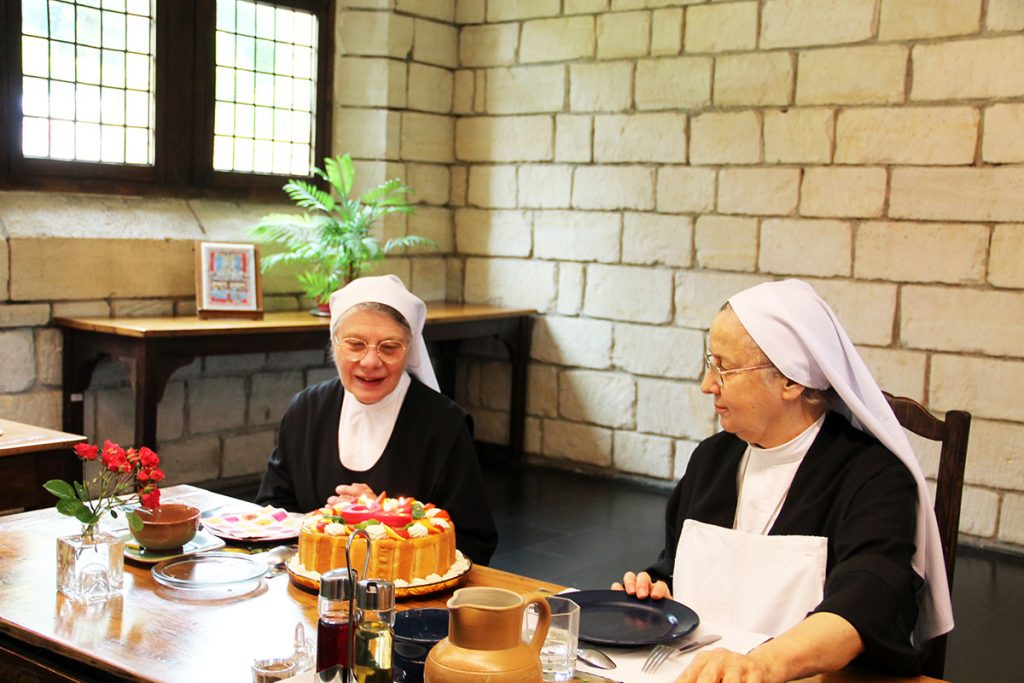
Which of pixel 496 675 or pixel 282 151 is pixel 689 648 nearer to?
pixel 496 675

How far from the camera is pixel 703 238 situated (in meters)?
5.92

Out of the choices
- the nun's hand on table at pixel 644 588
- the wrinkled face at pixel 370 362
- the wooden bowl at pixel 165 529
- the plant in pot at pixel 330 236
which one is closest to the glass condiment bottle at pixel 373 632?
the nun's hand on table at pixel 644 588

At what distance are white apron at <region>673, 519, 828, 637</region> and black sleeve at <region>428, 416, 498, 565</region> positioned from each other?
60 centimetres

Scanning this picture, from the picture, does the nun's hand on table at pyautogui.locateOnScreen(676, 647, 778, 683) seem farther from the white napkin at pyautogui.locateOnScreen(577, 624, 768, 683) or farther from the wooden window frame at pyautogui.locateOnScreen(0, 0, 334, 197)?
the wooden window frame at pyautogui.locateOnScreen(0, 0, 334, 197)

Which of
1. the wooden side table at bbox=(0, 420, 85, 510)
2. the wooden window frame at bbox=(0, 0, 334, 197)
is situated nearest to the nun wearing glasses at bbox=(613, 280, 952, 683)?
the wooden side table at bbox=(0, 420, 85, 510)

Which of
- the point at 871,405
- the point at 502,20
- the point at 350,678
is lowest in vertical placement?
the point at 350,678

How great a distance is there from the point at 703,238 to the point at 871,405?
3.82 meters

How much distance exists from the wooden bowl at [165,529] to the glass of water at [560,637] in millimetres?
879

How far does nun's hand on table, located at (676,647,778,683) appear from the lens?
1579 mm

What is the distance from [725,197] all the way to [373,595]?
4.67 meters

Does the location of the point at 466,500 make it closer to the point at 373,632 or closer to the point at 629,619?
the point at 629,619

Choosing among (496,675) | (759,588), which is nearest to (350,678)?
(496,675)

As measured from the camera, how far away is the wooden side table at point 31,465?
3.12 m

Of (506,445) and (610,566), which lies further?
(506,445)
